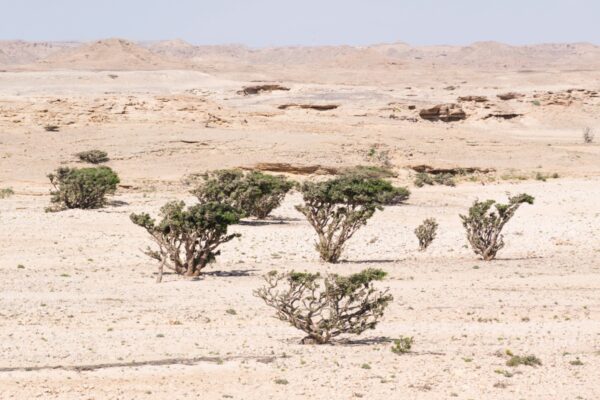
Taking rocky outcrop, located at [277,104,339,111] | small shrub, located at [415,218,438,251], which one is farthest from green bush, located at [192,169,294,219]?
rocky outcrop, located at [277,104,339,111]

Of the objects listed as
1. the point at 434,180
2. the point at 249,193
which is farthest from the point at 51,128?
the point at 249,193

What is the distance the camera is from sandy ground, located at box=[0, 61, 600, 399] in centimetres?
1024

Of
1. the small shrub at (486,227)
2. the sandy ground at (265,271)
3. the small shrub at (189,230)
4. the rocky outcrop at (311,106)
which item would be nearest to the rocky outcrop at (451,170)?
the sandy ground at (265,271)

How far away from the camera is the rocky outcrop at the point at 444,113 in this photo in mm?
58594

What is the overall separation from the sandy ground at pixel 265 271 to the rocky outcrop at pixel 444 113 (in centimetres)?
1202

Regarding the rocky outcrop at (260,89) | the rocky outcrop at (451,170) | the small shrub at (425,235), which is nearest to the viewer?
the small shrub at (425,235)

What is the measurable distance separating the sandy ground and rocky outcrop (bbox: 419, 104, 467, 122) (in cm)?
1202

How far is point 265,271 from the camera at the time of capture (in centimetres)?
1872

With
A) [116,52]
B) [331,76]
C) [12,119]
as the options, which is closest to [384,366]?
[12,119]

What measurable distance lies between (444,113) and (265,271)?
4267 centimetres

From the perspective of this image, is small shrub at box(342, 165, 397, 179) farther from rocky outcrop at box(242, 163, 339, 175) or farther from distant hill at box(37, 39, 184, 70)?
distant hill at box(37, 39, 184, 70)

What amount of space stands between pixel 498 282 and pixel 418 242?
19.3 feet

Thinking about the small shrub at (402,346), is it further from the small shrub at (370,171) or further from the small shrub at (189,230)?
the small shrub at (370,171)

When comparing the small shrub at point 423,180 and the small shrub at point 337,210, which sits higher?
the small shrub at point 337,210
